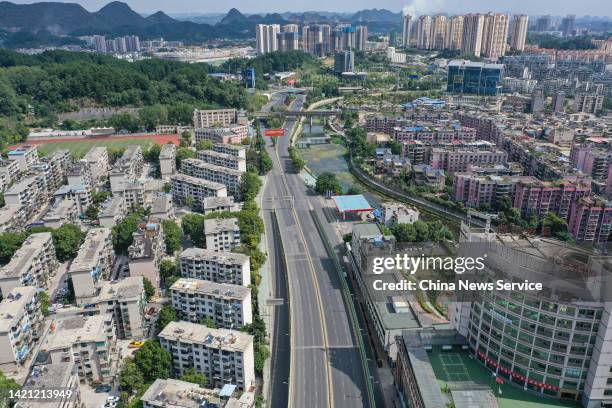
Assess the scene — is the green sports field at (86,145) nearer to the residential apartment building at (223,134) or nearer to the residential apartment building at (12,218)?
the residential apartment building at (223,134)

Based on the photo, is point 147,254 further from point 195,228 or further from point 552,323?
point 552,323

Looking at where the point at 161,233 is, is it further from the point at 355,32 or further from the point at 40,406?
the point at 355,32

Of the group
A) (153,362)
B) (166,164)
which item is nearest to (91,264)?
(153,362)

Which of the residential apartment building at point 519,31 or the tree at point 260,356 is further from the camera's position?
the residential apartment building at point 519,31

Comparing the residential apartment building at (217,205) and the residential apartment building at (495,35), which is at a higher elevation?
the residential apartment building at (495,35)

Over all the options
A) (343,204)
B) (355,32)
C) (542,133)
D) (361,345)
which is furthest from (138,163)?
(355,32)

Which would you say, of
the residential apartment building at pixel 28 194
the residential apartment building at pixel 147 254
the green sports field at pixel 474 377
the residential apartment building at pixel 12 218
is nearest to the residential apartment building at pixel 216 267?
the residential apartment building at pixel 147 254

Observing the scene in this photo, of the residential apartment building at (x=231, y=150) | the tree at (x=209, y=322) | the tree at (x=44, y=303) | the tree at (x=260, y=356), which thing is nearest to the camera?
the tree at (x=260, y=356)

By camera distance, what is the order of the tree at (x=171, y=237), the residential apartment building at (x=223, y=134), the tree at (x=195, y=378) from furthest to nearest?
the residential apartment building at (x=223, y=134) < the tree at (x=171, y=237) < the tree at (x=195, y=378)
